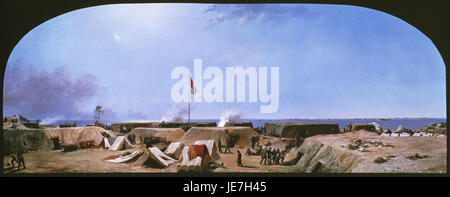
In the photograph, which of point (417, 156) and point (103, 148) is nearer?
point (417, 156)

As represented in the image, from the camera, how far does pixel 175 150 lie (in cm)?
918

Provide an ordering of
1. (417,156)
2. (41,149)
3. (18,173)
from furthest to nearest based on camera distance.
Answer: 1. (41,149)
2. (18,173)
3. (417,156)

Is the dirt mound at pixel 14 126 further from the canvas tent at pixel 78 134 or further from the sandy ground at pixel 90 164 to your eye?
the sandy ground at pixel 90 164

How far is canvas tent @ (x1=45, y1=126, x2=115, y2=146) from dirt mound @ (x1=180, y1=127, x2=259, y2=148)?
2546 mm

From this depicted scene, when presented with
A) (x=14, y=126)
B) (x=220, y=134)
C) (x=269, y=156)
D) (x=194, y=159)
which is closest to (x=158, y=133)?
(x=194, y=159)

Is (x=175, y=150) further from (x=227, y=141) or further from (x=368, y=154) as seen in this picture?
(x=368, y=154)

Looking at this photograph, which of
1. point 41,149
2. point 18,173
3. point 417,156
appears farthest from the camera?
point 41,149

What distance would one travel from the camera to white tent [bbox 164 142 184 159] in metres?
9.10

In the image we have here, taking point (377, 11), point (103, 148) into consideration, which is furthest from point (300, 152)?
point (103, 148)

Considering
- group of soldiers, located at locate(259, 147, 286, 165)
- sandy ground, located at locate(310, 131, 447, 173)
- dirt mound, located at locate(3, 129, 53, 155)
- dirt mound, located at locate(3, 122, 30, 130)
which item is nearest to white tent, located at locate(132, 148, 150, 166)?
dirt mound, located at locate(3, 129, 53, 155)

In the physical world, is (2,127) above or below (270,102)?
below

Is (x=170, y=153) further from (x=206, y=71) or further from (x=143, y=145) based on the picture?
(x=206, y=71)

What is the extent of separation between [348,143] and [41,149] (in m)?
9.19

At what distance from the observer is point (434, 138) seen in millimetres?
8680
